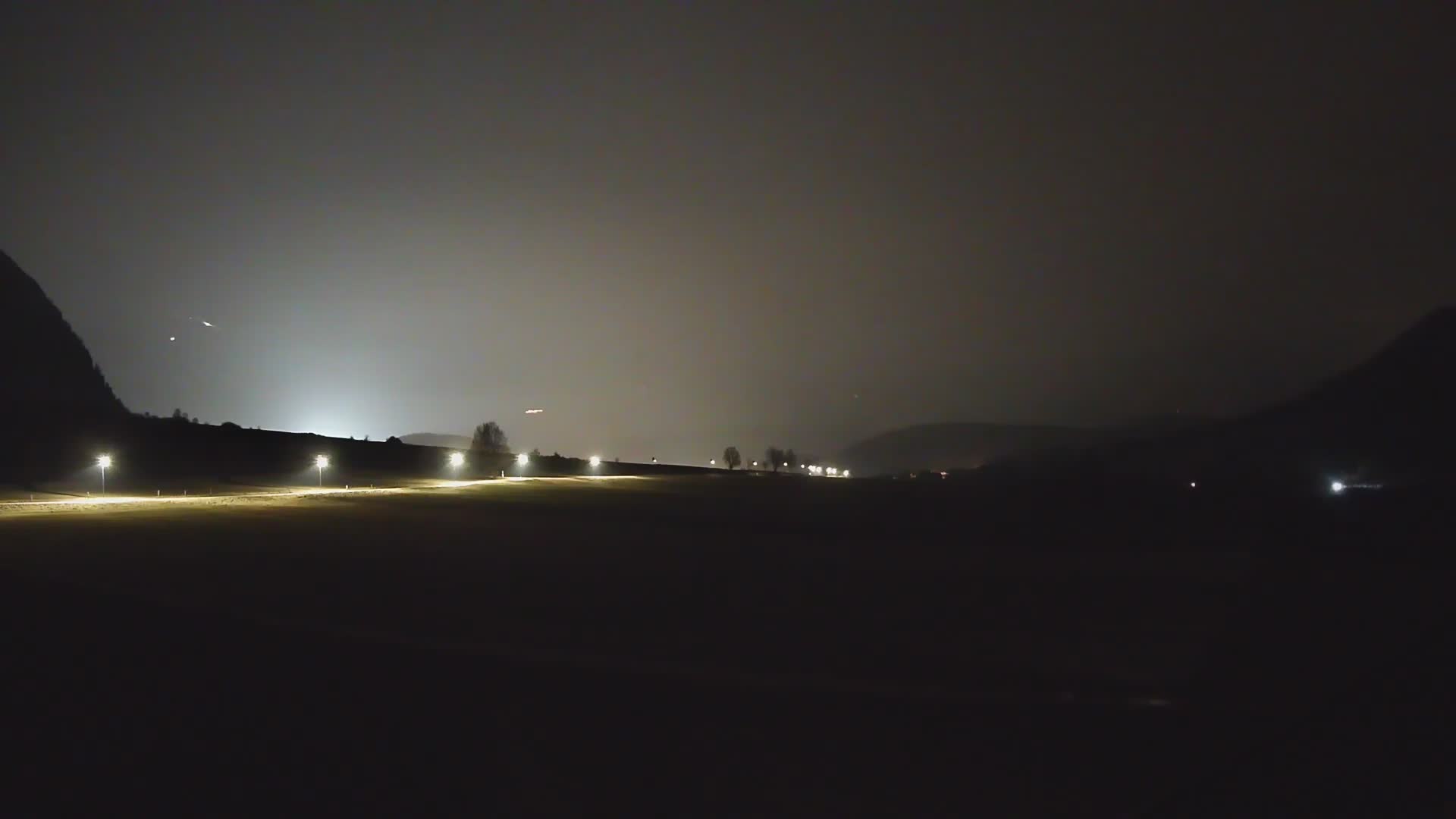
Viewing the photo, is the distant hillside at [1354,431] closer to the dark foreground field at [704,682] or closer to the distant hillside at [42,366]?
the dark foreground field at [704,682]

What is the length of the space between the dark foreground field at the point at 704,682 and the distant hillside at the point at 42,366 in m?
52.9

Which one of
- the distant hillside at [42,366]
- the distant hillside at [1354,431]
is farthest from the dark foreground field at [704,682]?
the distant hillside at [1354,431]

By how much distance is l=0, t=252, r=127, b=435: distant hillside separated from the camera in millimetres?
63250

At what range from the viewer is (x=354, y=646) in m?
9.94

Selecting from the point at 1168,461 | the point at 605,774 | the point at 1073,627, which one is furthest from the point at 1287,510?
the point at 1168,461

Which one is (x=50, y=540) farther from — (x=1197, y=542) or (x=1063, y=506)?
(x=1063, y=506)

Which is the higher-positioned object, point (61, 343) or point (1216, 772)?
point (61, 343)

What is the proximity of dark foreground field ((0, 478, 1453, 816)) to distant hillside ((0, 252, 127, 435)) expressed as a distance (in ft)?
Answer: 174

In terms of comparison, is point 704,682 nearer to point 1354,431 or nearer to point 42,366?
point 42,366

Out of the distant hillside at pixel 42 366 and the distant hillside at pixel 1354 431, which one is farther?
the distant hillside at pixel 1354 431

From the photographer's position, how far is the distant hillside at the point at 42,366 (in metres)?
63.2

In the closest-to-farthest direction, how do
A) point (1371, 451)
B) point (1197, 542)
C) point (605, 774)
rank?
1. point (605, 774)
2. point (1197, 542)
3. point (1371, 451)

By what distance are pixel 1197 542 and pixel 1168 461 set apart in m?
78.2

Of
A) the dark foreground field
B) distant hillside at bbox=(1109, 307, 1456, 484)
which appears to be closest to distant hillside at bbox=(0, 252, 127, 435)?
the dark foreground field
